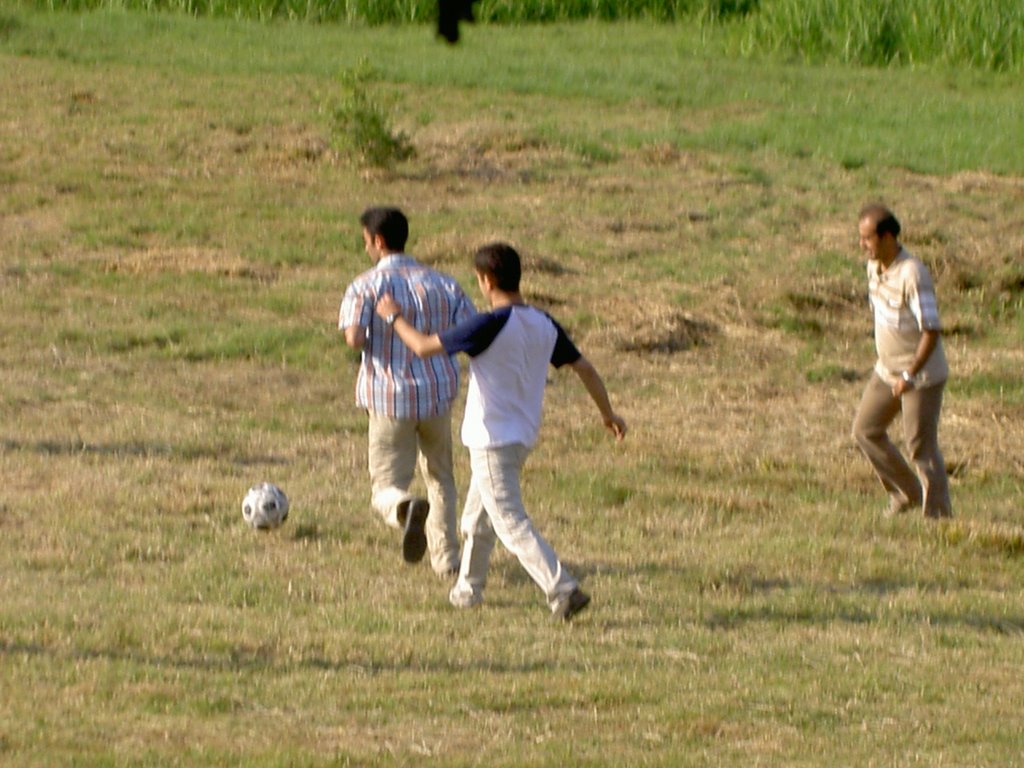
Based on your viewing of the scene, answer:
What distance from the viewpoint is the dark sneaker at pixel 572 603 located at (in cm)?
786

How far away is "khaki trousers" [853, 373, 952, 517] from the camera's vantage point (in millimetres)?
9969

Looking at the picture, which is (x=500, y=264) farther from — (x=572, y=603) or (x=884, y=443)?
(x=884, y=443)

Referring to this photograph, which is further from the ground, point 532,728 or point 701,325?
point 532,728

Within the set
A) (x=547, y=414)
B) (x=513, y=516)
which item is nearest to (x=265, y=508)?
(x=513, y=516)

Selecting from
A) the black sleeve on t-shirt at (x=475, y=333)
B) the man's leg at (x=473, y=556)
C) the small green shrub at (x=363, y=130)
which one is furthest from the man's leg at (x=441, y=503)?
the small green shrub at (x=363, y=130)

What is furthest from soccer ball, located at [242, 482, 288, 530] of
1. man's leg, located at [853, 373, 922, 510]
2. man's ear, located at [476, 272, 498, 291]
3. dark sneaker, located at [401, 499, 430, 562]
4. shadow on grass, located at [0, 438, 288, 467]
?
man's leg, located at [853, 373, 922, 510]

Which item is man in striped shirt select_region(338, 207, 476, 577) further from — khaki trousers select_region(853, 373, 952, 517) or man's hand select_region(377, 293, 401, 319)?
khaki trousers select_region(853, 373, 952, 517)

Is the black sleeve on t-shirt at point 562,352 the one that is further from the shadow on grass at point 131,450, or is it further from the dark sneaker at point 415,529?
the shadow on grass at point 131,450

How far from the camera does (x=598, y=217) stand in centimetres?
1856

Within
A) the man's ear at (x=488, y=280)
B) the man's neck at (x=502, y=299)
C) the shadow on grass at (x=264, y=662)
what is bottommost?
the shadow on grass at (x=264, y=662)

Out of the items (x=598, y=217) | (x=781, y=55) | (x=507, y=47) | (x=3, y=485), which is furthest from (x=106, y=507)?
(x=781, y=55)

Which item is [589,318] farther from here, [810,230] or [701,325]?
[810,230]

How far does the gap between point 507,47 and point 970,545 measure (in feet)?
54.0

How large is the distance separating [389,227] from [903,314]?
3.00m
